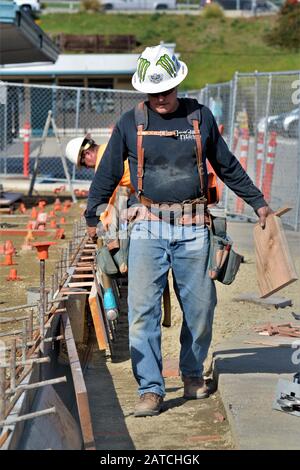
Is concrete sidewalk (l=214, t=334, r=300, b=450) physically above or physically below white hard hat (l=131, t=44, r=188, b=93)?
below

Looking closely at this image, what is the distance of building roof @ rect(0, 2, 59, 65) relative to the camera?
65.8 ft

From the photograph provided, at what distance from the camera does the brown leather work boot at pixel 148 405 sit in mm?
6750

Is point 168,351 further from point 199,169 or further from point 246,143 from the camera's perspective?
point 246,143

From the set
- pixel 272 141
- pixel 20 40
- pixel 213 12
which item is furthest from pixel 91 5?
pixel 272 141

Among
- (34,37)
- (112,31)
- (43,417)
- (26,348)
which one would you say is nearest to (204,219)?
(26,348)

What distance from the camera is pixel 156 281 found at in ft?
22.3

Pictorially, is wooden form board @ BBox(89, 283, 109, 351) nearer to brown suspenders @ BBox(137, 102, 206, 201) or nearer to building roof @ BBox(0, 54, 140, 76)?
brown suspenders @ BBox(137, 102, 206, 201)

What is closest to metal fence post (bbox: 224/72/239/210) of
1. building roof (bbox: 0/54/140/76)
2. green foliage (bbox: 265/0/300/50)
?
building roof (bbox: 0/54/140/76)

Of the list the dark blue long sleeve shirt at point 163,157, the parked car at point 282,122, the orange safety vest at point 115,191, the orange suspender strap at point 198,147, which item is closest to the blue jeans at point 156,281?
the dark blue long sleeve shirt at point 163,157

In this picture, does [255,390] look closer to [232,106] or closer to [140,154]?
[140,154]

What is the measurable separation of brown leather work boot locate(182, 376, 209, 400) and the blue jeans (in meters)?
0.40

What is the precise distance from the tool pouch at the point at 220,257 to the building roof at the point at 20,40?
546 inches

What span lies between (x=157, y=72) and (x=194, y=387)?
213 centimetres

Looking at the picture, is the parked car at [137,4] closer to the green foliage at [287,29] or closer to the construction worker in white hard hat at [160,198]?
the green foliage at [287,29]
